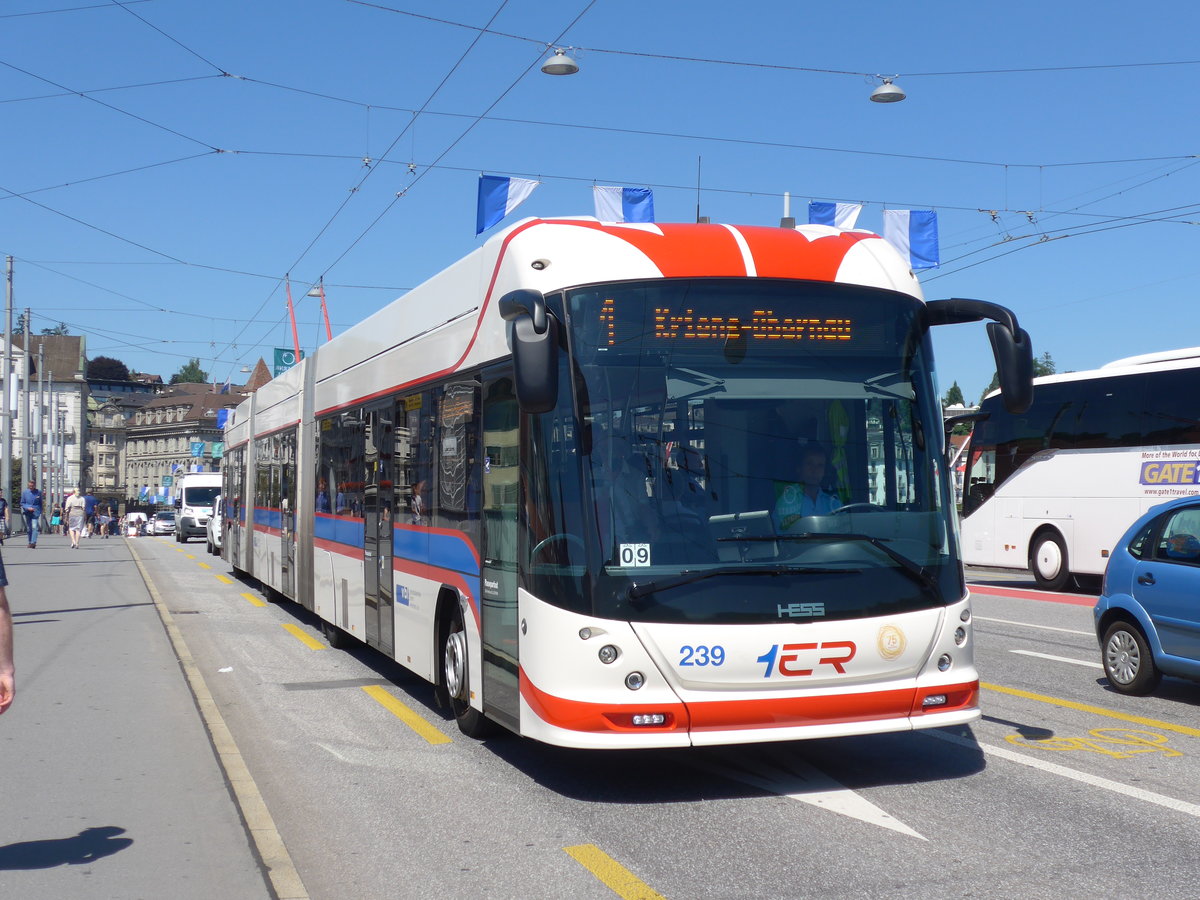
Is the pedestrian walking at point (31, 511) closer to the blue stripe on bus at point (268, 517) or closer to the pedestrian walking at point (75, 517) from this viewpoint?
the pedestrian walking at point (75, 517)

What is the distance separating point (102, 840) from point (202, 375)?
19232 centimetres

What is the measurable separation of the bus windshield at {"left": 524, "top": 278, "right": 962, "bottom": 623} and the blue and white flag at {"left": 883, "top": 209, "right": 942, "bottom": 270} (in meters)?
14.4

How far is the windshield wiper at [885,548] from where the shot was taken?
6.96 metres

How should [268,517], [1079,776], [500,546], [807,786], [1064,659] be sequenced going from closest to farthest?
[807,786], [1079,776], [500,546], [1064,659], [268,517]

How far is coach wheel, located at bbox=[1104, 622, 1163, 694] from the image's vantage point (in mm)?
10227

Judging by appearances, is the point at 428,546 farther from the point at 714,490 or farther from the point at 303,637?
the point at 303,637

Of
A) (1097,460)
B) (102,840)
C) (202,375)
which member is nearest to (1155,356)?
(1097,460)

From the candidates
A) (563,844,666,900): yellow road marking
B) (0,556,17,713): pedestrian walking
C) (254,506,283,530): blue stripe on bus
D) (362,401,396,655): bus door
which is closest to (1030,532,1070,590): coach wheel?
(254,506,283,530): blue stripe on bus

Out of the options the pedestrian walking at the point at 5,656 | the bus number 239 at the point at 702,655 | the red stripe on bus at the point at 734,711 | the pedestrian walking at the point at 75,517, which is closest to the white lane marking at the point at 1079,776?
the red stripe on bus at the point at 734,711

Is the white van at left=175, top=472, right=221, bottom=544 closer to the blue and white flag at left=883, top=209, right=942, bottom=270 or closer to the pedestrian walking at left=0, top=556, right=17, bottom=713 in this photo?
the blue and white flag at left=883, top=209, right=942, bottom=270

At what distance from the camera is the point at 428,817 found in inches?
263

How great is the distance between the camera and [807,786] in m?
7.26

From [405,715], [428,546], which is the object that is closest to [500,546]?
[428,546]

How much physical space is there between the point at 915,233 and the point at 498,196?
287 inches
